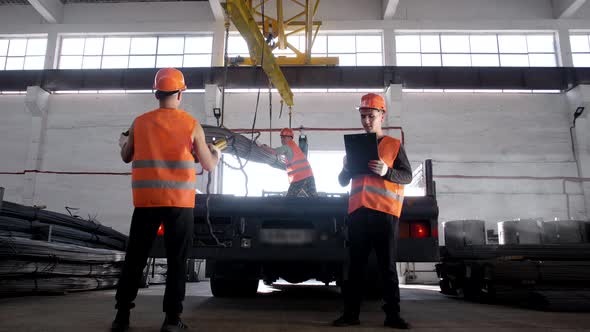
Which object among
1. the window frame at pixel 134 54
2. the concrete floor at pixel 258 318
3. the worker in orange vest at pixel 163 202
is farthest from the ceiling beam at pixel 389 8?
the worker in orange vest at pixel 163 202

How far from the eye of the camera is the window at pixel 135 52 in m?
12.9

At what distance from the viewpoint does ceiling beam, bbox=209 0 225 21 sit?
39.3ft

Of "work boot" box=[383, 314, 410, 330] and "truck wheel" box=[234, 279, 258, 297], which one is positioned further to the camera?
"truck wheel" box=[234, 279, 258, 297]

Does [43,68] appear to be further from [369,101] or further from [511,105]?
[511,105]

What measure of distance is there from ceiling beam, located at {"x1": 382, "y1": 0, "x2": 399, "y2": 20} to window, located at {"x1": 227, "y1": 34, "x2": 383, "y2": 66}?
621 mm

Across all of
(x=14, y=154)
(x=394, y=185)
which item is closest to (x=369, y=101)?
(x=394, y=185)

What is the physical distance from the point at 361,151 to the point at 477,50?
1162 cm

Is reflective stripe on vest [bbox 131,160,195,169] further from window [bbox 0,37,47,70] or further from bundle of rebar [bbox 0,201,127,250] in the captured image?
window [bbox 0,37,47,70]

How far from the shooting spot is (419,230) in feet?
11.8

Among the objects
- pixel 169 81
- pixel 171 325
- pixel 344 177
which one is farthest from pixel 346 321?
pixel 169 81

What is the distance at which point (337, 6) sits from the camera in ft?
42.1

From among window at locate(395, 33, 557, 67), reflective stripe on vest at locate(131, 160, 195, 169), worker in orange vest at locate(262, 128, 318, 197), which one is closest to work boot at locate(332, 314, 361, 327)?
reflective stripe on vest at locate(131, 160, 195, 169)

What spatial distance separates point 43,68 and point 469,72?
1325 centimetres

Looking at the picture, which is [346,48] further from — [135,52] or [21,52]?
[21,52]
